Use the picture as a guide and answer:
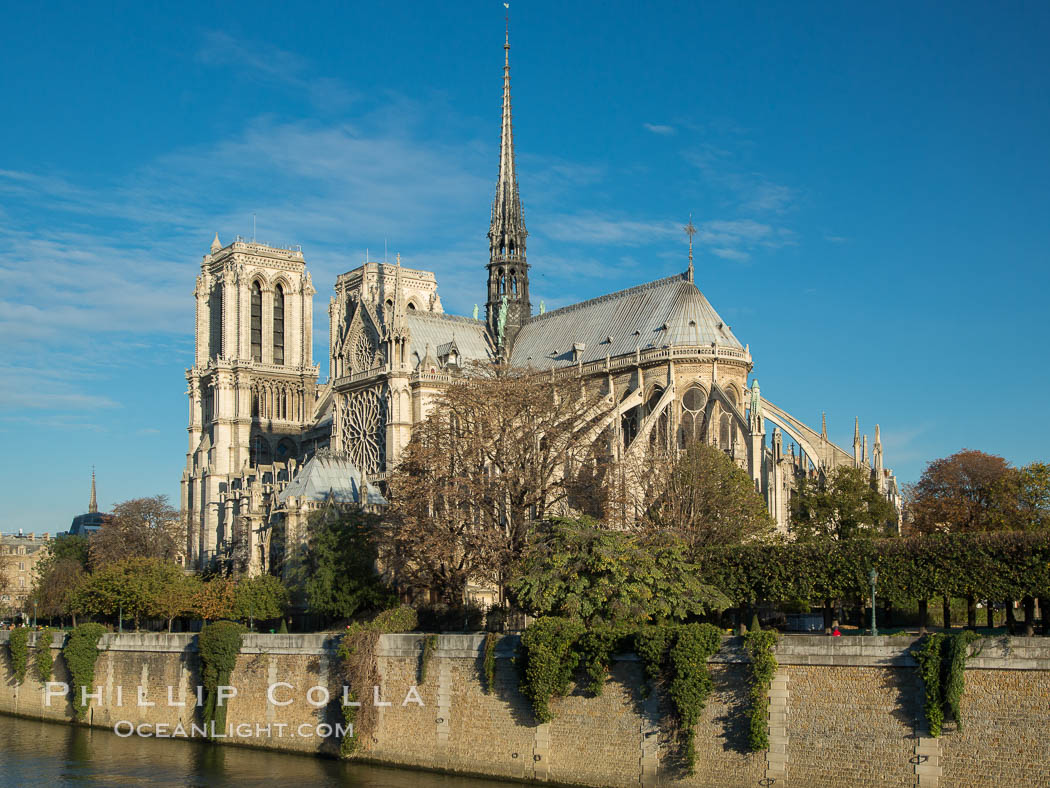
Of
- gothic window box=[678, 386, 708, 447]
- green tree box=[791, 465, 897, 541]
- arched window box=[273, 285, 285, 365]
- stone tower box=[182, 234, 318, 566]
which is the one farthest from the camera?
arched window box=[273, 285, 285, 365]

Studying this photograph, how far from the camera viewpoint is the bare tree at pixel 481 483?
47469 mm

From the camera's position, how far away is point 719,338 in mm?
71375

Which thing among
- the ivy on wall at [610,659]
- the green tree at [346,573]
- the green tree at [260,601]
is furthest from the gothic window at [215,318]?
the ivy on wall at [610,659]

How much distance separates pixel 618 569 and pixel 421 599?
54.5ft

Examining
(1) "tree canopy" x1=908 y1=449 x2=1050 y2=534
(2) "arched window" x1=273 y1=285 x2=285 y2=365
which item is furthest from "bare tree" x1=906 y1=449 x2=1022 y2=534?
(2) "arched window" x1=273 y1=285 x2=285 y2=365

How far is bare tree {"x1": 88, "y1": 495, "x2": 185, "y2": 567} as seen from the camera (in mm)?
83812

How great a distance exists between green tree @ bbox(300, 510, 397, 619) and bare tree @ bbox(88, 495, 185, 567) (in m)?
28.1

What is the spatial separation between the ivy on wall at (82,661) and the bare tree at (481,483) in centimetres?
1215

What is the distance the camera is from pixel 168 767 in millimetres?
42469

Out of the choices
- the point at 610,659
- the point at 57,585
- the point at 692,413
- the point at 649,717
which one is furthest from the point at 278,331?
the point at 649,717

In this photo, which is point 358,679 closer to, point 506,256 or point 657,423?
point 657,423

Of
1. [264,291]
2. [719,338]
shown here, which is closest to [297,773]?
[719,338]

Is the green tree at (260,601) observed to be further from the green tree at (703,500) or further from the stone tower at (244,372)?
the stone tower at (244,372)

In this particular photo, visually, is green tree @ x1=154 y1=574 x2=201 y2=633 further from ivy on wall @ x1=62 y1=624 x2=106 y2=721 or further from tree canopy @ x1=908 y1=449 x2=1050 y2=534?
tree canopy @ x1=908 y1=449 x2=1050 y2=534
